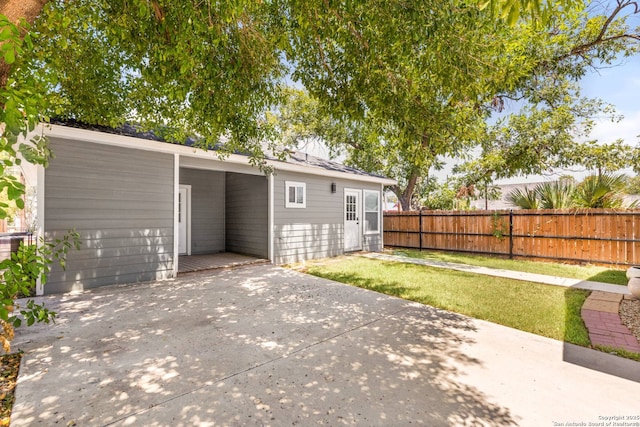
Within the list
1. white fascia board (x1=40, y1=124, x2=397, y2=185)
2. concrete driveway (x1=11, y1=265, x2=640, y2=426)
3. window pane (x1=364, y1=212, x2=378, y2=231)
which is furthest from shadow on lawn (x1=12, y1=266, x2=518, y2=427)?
window pane (x1=364, y1=212, x2=378, y2=231)

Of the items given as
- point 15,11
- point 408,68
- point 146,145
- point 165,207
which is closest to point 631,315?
point 408,68

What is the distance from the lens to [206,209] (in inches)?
365

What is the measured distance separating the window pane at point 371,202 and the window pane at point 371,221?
0.18 metres

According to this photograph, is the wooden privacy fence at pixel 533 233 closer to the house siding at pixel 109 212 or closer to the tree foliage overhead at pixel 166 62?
the tree foliage overhead at pixel 166 62

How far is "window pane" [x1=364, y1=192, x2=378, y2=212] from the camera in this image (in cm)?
1080

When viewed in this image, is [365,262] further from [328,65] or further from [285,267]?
[328,65]

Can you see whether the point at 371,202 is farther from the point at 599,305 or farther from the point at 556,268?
the point at 599,305

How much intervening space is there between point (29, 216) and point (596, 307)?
2013 cm

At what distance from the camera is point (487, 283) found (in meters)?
5.78

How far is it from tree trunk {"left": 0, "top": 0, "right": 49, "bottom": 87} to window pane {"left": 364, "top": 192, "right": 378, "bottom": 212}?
939cm

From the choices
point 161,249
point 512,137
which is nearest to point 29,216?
point 161,249

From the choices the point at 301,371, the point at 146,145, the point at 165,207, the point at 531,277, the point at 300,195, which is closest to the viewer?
the point at 301,371

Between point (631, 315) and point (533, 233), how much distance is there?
17.4 ft

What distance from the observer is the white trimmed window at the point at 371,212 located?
10.8 meters
